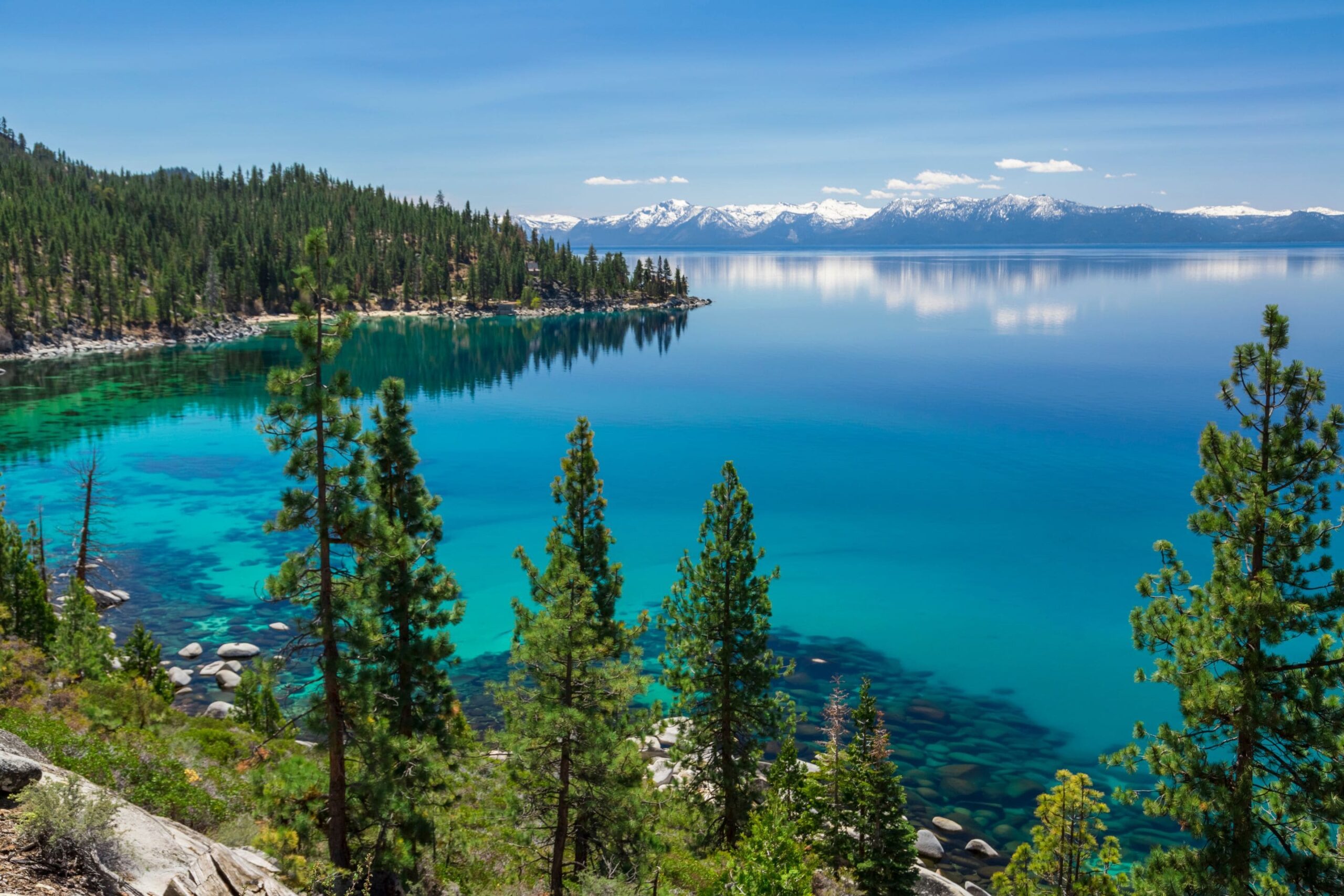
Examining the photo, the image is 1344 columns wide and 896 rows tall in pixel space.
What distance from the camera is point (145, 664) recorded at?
3169 centimetres

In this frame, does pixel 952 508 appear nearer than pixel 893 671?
No

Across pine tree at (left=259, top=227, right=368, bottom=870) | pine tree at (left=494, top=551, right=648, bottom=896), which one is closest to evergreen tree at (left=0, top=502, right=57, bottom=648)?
pine tree at (left=259, top=227, right=368, bottom=870)

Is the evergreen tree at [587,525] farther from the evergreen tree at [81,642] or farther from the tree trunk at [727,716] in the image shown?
the evergreen tree at [81,642]

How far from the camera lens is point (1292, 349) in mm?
107062

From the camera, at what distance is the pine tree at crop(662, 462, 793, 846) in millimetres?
25250

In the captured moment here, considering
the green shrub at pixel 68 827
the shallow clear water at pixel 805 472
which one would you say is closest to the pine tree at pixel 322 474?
the green shrub at pixel 68 827

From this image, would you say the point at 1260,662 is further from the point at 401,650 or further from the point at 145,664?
the point at 145,664

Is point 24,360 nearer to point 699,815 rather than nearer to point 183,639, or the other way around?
point 183,639

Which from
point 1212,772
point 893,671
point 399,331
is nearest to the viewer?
point 1212,772

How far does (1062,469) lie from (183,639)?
6082cm

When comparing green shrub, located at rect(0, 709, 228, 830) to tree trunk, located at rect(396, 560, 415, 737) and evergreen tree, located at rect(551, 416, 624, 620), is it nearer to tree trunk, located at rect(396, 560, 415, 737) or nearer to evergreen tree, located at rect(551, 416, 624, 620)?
tree trunk, located at rect(396, 560, 415, 737)

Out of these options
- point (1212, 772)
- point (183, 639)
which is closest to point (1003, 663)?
point (1212, 772)

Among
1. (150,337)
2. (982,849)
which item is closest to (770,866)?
(982,849)

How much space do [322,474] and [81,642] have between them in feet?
62.5
